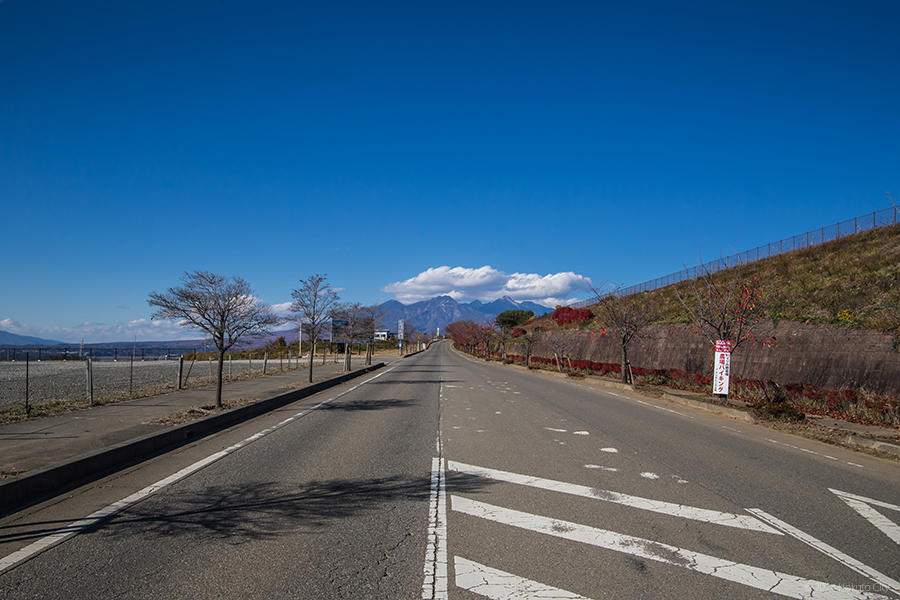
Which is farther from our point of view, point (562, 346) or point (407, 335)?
point (407, 335)

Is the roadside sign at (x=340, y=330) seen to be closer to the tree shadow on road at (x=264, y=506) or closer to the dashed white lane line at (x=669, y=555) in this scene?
the tree shadow on road at (x=264, y=506)

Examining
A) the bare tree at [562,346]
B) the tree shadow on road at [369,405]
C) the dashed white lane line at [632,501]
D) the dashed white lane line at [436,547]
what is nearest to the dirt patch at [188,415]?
the tree shadow on road at [369,405]

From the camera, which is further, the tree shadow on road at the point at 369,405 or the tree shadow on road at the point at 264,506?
the tree shadow on road at the point at 369,405

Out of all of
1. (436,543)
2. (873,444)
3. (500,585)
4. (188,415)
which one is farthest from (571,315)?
(500,585)

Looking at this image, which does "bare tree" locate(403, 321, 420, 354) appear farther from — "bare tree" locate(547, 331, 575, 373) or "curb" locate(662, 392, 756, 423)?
"curb" locate(662, 392, 756, 423)

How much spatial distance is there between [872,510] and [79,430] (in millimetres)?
12554

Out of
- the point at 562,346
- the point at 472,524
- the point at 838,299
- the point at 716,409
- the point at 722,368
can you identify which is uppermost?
the point at 838,299

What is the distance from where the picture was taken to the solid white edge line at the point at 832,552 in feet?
14.3

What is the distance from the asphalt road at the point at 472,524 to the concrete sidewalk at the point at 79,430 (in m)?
1.08

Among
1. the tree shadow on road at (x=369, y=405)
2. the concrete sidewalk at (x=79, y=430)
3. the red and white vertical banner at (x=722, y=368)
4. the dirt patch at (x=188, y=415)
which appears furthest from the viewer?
the red and white vertical banner at (x=722, y=368)

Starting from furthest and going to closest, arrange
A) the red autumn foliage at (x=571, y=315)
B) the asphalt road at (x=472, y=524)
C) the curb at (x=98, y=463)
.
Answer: the red autumn foliage at (x=571, y=315) → the curb at (x=98, y=463) → the asphalt road at (x=472, y=524)

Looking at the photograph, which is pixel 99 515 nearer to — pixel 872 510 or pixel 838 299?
pixel 872 510

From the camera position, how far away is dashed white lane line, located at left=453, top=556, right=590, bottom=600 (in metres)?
3.99

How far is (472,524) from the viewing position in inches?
222
